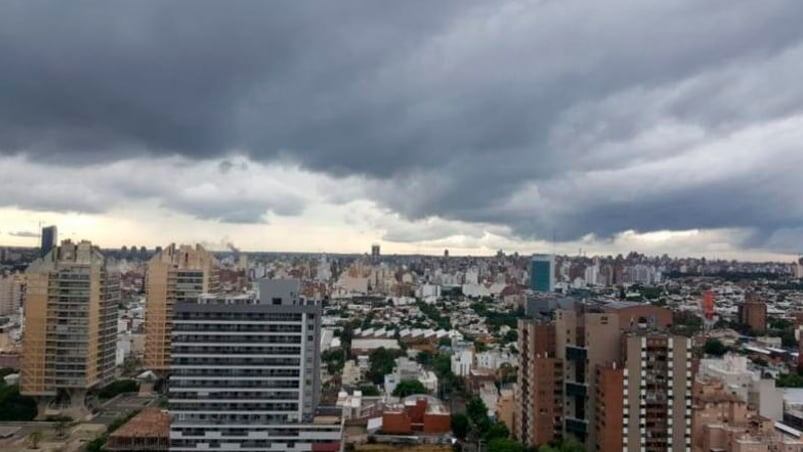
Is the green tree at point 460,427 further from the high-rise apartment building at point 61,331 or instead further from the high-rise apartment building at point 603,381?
the high-rise apartment building at point 61,331

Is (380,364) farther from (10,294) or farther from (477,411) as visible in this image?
(10,294)

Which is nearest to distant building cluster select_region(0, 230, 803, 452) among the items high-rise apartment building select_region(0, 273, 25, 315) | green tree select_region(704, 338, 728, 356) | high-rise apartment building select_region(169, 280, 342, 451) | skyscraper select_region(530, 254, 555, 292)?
high-rise apartment building select_region(169, 280, 342, 451)

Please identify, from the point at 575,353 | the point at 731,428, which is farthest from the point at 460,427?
the point at 731,428

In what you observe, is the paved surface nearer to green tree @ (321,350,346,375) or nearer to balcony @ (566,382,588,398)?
green tree @ (321,350,346,375)

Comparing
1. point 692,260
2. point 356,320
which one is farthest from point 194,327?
point 692,260

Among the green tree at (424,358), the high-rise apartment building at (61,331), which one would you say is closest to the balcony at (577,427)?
the high-rise apartment building at (61,331)

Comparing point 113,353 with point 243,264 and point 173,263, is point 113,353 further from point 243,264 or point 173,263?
point 243,264
